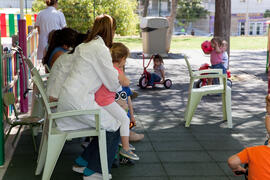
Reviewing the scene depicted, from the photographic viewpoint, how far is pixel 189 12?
106 ft

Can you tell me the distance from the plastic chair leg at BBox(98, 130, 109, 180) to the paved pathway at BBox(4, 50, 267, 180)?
1.10ft

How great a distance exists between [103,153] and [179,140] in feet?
5.99

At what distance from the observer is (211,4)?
43.3m

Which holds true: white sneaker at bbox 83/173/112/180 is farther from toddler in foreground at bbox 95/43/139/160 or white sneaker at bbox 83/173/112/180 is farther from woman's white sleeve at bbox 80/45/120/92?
woman's white sleeve at bbox 80/45/120/92

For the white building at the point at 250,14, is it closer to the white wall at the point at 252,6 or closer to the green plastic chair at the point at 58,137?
the white wall at the point at 252,6

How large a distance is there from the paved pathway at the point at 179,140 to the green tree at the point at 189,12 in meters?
21.5

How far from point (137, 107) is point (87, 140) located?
2423mm

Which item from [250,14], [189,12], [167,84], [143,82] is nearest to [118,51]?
[143,82]

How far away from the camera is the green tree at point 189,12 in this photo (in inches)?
1219

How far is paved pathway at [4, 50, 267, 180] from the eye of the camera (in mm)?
4617

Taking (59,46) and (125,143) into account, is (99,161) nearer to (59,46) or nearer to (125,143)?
(125,143)

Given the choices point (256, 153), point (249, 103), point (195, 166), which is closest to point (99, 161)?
point (195, 166)

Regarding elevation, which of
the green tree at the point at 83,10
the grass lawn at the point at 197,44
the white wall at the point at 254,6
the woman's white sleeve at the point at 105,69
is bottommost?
the grass lawn at the point at 197,44

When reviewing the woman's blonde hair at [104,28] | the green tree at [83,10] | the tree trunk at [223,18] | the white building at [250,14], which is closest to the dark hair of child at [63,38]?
the woman's blonde hair at [104,28]
